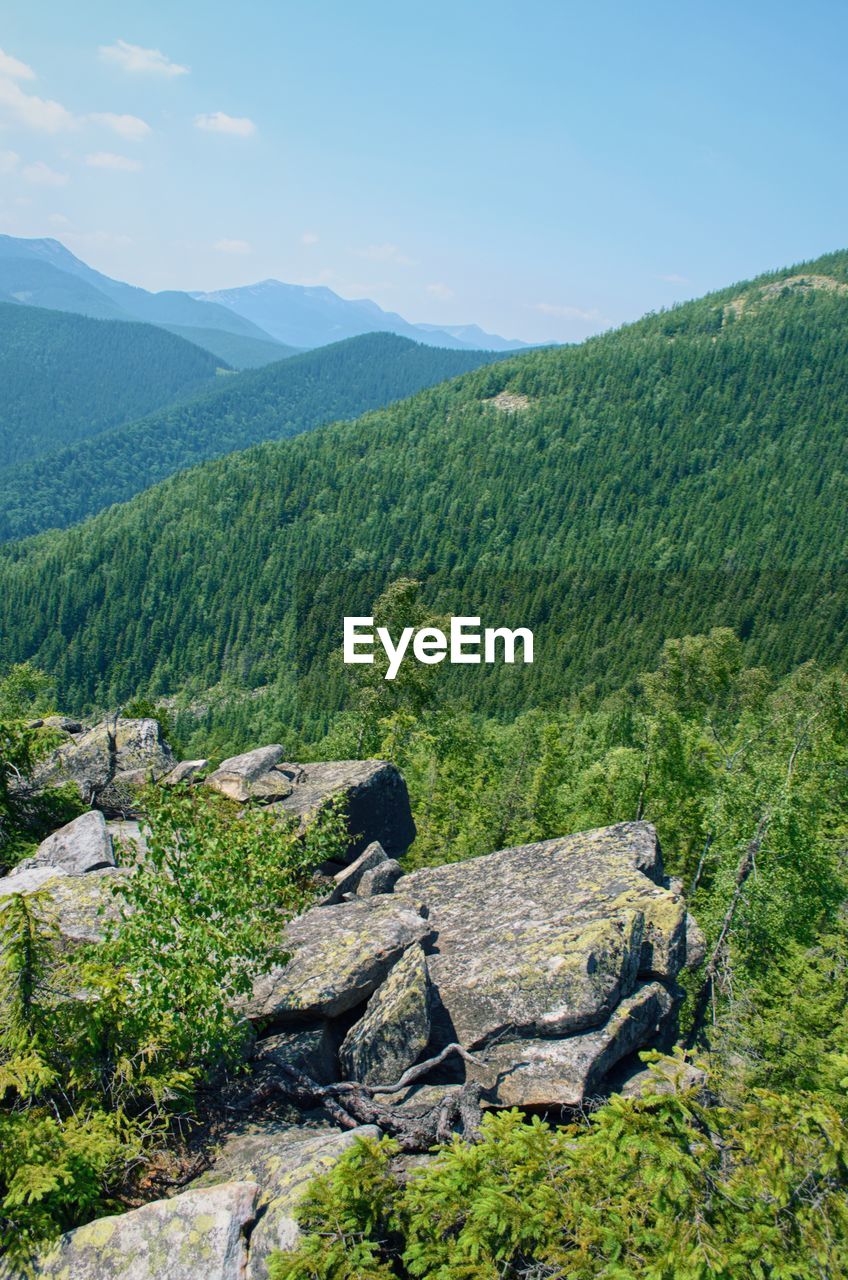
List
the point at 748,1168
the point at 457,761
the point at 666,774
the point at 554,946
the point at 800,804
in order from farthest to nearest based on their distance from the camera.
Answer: the point at 457,761
the point at 666,774
the point at 800,804
the point at 554,946
the point at 748,1168

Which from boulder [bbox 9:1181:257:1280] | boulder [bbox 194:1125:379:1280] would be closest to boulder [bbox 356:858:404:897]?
boulder [bbox 194:1125:379:1280]

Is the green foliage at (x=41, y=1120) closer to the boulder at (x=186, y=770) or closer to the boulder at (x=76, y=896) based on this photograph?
the boulder at (x=76, y=896)

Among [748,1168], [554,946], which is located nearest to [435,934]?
[554,946]

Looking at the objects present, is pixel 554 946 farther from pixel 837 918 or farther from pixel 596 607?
pixel 596 607

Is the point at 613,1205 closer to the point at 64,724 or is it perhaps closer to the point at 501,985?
the point at 501,985

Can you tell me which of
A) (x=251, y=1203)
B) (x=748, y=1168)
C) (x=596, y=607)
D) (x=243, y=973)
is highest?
(x=748, y=1168)

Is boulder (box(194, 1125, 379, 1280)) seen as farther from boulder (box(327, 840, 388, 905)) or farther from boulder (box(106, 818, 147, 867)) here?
boulder (box(106, 818, 147, 867))

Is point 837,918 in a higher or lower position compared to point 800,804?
lower
